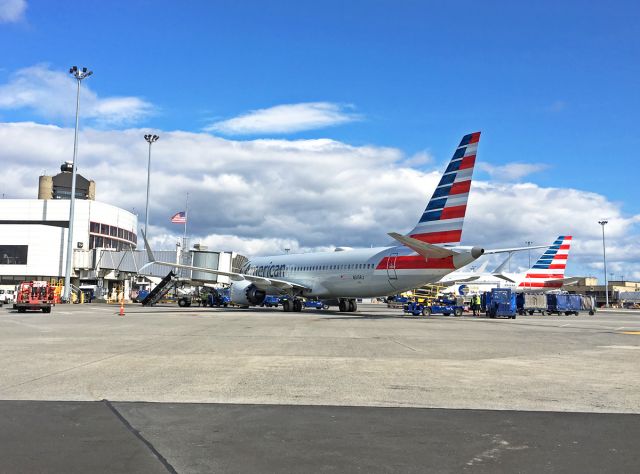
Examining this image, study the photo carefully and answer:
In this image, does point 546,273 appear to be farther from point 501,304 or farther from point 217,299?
point 217,299

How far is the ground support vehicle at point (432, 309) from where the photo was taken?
150 ft

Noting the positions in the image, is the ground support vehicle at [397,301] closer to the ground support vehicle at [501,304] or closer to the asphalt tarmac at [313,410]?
the ground support vehicle at [501,304]

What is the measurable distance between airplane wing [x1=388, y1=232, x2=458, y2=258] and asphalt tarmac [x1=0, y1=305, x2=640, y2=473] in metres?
15.5

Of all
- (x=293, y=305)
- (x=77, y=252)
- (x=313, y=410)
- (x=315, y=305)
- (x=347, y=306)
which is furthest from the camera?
(x=77, y=252)

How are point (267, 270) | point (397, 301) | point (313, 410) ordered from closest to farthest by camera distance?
point (313, 410)
point (267, 270)
point (397, 301)

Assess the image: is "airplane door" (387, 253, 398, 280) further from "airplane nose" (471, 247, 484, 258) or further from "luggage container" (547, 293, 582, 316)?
"luggage container" (547, 293, 582, 316)

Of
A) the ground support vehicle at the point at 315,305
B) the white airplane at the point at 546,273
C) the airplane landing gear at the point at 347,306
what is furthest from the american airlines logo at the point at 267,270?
the white airplane at the point at 546,273

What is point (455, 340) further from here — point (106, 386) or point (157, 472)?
point (157, 472)

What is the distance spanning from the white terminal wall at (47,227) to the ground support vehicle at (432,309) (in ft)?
160

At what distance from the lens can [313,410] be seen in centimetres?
790

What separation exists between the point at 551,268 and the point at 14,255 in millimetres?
64906

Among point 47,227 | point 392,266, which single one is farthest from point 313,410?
point 47,227

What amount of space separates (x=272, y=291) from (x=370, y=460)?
4261 cm

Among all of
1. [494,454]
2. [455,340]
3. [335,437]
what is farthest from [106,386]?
[455,340]
